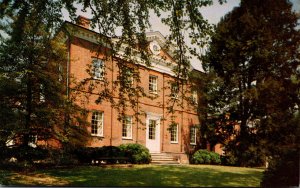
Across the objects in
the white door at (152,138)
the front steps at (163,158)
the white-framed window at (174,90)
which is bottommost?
the front steps at (163,158)

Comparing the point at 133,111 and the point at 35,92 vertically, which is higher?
the point at 35,92

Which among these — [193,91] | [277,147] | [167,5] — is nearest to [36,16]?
[167,5]

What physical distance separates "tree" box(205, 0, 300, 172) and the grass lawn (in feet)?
4.09

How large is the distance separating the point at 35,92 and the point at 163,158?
5.50 m

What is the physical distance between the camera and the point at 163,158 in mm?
12258

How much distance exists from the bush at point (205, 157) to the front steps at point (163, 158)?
82 centimetres

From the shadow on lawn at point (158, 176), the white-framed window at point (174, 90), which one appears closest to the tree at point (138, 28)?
the white-framed window at point (174, 90)

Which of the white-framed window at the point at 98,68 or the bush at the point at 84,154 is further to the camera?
the bush at the point at 84,154

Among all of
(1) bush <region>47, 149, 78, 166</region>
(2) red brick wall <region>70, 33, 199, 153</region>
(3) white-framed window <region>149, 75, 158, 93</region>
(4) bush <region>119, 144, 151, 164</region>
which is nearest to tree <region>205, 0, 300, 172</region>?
(2) red brick wall <region>70, 33, 199, 153</region>

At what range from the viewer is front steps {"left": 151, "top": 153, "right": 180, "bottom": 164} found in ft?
39.2

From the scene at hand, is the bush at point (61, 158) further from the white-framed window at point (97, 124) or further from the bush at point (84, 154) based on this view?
the white-framed window at point (97, 124)

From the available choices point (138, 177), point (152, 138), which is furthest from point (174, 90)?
point (152, 138)

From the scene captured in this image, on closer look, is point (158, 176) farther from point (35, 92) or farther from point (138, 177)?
point (35, 92)

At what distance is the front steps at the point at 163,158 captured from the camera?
11945 millimetres
